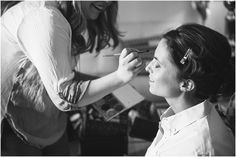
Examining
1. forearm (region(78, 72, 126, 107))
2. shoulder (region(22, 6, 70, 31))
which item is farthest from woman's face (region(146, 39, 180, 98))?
shoulder (region(22, 6, 70, 31))

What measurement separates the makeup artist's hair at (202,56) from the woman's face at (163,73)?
2cm

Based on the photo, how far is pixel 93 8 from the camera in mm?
1153

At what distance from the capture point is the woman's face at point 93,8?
110 centimetres

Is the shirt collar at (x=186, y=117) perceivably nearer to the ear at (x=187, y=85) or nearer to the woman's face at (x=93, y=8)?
the ear at (x=187, y=85)

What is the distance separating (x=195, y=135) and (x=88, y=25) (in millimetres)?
609

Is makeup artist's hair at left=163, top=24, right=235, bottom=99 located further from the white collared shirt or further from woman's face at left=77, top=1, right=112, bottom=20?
woman's face at left=77, top=1, right=112, bottom=20

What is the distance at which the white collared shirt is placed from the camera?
826 mm

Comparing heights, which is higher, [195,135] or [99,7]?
[99,7]

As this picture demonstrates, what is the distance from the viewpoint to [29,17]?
95 cm

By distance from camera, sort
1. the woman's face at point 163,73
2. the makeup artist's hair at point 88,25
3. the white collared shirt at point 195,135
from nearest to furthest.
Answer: the white collared shirt at point 195,135
the woman's face at point 163,73
the makeup artist's hair at point 88,25

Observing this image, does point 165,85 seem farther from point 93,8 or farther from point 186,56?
point 93,8

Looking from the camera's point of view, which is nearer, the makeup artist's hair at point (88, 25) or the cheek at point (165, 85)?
the cheek at point (165, 85)

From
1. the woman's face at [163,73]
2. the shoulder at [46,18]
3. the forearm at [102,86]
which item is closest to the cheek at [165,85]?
the woman's face at [163,73]

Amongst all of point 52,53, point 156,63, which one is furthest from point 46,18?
point 156,63
